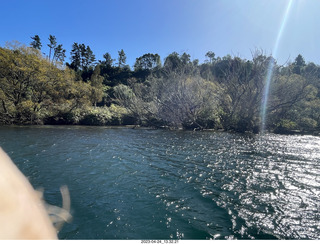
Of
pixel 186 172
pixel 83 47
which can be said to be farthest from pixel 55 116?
pixel 83 47

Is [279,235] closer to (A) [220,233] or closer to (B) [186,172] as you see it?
(A) [220,233]

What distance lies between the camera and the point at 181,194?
5.16 metres

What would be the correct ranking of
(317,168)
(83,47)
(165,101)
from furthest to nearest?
(83,47), (165,101), (317,168)

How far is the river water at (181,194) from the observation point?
3629 millimetres

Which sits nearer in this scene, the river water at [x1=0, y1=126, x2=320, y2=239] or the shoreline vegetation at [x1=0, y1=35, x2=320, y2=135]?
the river water at [x1=0, y1=126, x2=320, y2=239]

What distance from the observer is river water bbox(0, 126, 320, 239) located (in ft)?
11.9

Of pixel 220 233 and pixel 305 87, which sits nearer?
pixel 220 233

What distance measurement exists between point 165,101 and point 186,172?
56.9ft

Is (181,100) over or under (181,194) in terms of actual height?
over

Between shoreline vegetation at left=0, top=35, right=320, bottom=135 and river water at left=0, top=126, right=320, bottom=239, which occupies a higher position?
shoreline vegetation at left=0, top=35, right=320, bottom=135

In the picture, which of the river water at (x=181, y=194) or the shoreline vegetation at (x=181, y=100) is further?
the shoreline vegetation at (x=181, y=100)

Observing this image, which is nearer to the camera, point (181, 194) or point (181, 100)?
point (181, 194)

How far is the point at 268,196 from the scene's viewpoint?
197 inches

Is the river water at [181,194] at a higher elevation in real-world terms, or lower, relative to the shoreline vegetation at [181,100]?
lower
